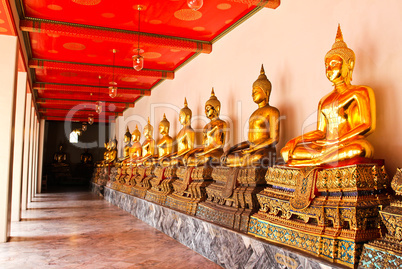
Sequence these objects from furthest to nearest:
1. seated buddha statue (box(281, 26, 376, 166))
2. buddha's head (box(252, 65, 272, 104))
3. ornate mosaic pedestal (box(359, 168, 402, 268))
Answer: buddha's head (box(252, 65, 272, 104)), seated buddha statue (box(281, 26, 376, 166)), ornate mosaic pedestal (box(359, 168, 402, 268))

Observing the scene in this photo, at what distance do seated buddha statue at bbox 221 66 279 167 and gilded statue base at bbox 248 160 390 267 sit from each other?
26.8 inches

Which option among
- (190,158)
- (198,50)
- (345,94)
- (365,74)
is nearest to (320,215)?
(345,94)

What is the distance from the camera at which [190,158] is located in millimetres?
4684

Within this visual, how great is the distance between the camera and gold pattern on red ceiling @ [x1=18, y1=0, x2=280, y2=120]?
4430mm

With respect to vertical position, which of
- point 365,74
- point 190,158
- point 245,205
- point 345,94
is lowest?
point 245,205

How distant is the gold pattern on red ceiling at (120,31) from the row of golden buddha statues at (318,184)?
147 cm

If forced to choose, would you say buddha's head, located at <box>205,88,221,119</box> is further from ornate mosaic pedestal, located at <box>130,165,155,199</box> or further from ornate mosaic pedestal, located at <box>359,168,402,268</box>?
ornate mosaic pedestal, located at <box>359,168,402,268</box>

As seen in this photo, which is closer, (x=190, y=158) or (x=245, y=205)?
(x=245, y=205)

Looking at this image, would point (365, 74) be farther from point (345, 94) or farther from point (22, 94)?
point (22, 94)

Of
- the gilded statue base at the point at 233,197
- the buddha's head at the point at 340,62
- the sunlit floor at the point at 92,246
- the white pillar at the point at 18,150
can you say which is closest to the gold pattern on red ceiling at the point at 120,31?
the white pillar at the point at 18,150

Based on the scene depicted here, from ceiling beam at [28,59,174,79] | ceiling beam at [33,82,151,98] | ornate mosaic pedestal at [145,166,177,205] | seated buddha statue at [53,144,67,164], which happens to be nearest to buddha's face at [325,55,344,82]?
ornate mosaic pedestal at [145,166,177,205]

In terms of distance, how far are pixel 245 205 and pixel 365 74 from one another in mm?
1562

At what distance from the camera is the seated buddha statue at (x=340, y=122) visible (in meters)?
2.49

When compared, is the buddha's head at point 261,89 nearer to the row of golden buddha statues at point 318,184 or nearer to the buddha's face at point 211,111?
the row of golden buddha statues at point 318,184
